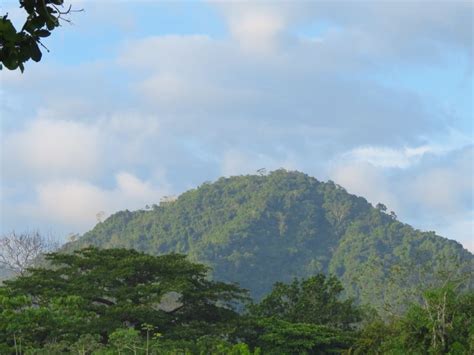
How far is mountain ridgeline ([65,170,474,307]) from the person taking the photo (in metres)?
81.2

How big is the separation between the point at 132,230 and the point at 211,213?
817cm

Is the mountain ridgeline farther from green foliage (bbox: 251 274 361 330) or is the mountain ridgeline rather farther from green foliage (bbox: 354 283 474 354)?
green foliage (bbox: 354 283 474 354)

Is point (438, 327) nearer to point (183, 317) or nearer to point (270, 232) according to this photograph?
point (183, 317)

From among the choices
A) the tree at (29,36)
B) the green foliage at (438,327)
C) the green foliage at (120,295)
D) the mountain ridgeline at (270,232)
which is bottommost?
the tree at (29,36)

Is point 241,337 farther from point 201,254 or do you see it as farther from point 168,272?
point 201,254

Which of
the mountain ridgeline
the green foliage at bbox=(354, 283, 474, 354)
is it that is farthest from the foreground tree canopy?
the mountain ridgeline

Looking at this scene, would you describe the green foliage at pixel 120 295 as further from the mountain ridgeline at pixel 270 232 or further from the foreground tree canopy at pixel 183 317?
the mountain ridgeline at pixel 270 232

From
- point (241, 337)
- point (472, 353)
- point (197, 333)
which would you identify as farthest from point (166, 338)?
point (472, 353)

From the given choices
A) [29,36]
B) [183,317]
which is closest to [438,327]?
[183,317]

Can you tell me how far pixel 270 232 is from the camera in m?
89.6

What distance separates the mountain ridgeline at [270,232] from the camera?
8125 centimetres

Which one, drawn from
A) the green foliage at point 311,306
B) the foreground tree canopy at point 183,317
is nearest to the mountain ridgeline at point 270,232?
the green foliage at point 311,306

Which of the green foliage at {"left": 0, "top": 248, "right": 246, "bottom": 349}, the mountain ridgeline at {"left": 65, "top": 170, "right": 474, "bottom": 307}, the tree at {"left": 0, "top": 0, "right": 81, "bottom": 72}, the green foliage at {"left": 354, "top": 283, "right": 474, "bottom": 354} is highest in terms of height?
the mountain ridgeline at {"left": 65, "top": 170, "right": 474, "bottom": 307}

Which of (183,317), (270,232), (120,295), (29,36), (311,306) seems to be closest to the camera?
(29,36)
